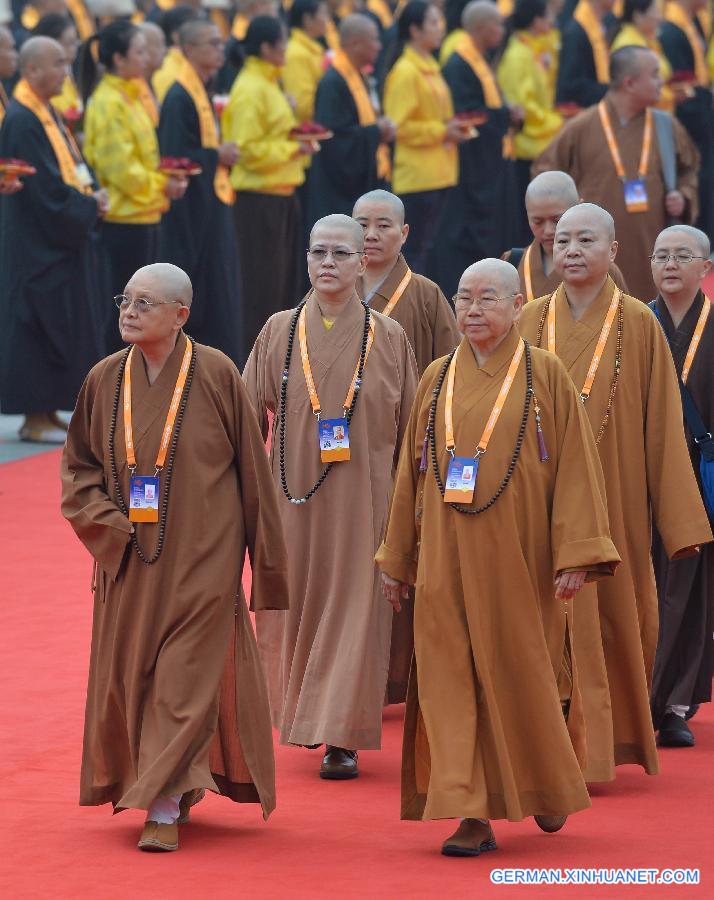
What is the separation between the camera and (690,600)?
6.99m

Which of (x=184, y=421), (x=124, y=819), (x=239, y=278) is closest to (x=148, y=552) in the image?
(x=184, y=421)

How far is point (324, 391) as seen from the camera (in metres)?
6.68

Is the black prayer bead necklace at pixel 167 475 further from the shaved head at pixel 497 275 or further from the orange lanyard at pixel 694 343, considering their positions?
the orange lanyard at pixel 694 343

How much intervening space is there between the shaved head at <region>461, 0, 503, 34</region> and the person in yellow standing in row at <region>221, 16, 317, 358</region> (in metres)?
A: 1.46

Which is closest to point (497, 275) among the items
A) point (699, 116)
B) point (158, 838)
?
point (158, 838)

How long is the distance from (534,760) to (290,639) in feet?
4.39

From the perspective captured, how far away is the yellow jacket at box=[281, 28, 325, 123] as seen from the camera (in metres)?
14.1

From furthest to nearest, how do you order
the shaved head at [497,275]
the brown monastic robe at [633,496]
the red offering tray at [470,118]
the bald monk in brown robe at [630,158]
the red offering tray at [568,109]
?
1. the red offering tray at [568,109]
2. the red offering tray at [470,118]
3. the bald monk in brown robe at [630,158]
4. the brown monastic robe at [633,496]
5. the shaved head at [497,275]

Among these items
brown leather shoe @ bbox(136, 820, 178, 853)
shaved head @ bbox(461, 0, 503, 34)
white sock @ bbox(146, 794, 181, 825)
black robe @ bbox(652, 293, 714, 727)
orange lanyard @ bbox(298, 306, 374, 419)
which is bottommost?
brown leather shoe @ bbox(136, 820, 178, 853)

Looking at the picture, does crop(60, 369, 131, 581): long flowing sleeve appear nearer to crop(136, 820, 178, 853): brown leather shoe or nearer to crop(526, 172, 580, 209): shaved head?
crop(136, 820, 178, 853): brown leather shoe

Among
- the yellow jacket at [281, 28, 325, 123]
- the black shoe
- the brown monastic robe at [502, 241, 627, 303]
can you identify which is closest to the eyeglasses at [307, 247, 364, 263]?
the brown monastic robe at [502, 241, 627, 303]

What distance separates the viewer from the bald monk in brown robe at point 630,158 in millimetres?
10719

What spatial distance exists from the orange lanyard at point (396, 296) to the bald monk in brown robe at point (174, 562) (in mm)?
1506

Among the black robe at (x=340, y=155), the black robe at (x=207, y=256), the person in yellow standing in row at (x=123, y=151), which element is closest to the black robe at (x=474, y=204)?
the black robe at (x=340, y=155)
